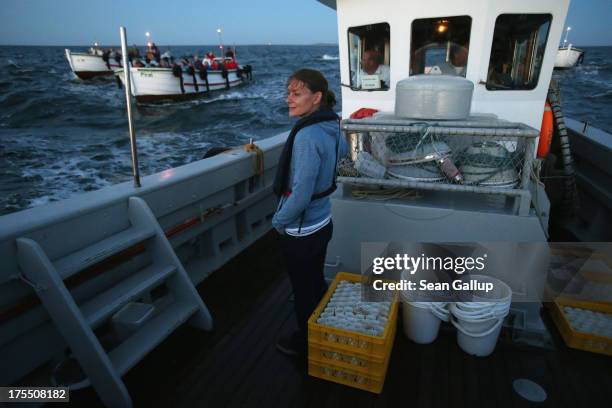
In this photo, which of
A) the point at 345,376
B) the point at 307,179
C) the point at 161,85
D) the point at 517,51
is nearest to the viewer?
the point at 307,179

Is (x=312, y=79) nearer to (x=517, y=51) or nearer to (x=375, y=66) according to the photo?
(x=375, y=66)

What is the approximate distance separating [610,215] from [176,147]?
1197cm

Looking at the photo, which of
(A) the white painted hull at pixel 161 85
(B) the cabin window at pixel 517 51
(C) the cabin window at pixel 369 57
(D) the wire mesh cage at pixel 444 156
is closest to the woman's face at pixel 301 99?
(D) the wire mesh cage at pixel 444 156

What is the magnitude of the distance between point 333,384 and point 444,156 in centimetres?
174

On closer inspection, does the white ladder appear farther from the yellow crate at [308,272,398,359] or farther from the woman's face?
the woman's face

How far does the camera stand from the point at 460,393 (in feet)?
7.61

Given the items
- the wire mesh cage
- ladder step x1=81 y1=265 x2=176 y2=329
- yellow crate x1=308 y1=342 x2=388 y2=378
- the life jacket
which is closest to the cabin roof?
the wire mesh cage

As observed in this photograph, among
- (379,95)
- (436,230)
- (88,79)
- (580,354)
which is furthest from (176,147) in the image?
(88,79)

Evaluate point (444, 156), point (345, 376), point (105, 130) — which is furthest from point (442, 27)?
point (105, 130)

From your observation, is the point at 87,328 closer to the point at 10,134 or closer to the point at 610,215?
the point at 610,215

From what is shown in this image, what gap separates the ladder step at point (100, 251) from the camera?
2238 mm

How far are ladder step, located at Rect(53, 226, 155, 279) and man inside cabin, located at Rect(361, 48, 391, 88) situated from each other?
3.34 meters

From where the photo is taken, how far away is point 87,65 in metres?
34.2

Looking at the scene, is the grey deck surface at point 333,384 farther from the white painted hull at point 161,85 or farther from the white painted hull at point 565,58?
the white painted hull at point 161,85
